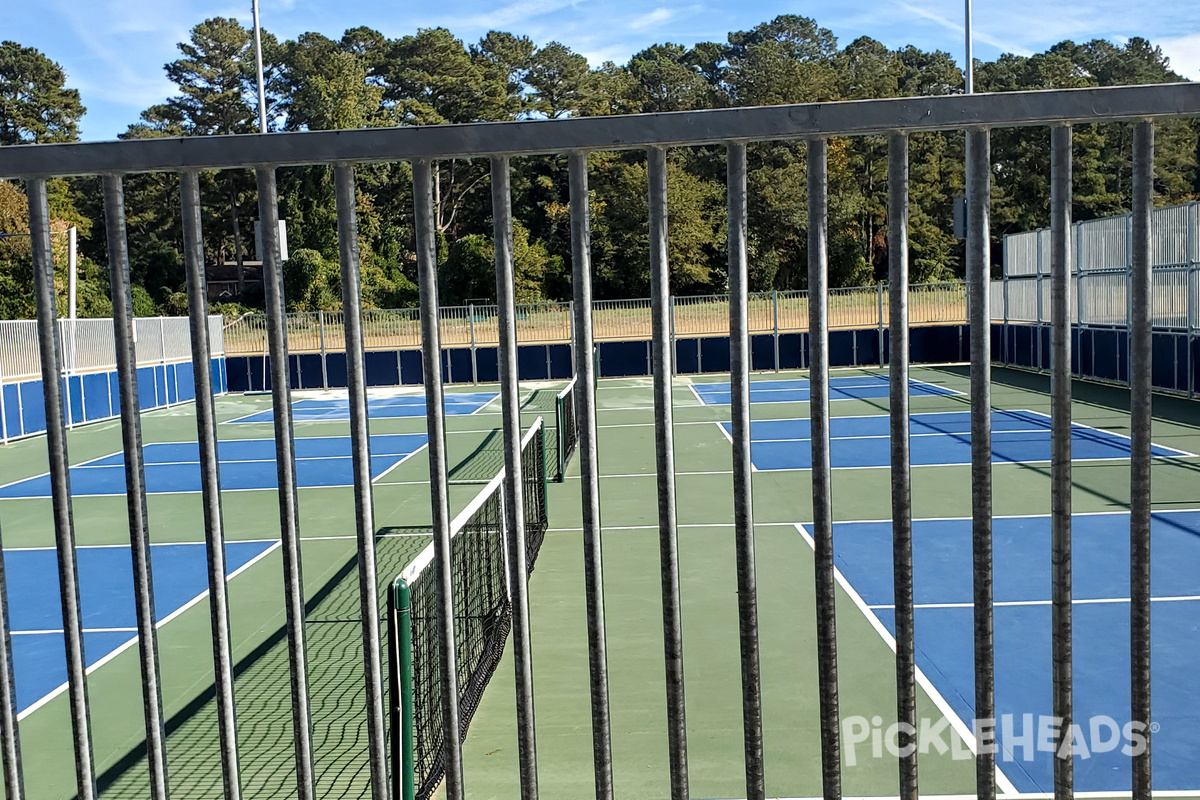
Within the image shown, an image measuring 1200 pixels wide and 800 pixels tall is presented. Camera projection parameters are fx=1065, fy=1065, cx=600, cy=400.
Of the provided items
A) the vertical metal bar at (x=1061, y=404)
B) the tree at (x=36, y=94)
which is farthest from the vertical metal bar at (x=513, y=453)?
the tree at (x=36, y=94)

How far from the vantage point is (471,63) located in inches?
2594

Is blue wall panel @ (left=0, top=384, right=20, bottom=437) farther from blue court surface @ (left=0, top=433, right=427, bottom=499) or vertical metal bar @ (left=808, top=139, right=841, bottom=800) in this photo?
vertical metal bar @ (left=808, top=139, right=841, bottom=800)

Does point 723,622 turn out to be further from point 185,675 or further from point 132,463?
point 132,463

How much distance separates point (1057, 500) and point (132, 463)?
1.91 meters

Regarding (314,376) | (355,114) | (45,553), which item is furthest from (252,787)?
(355,114)

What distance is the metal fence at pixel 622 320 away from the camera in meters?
37.1

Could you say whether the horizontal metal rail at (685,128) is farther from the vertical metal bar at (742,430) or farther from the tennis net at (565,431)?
the tennis net at (565,431)

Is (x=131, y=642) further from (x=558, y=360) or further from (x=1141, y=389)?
(x=558, y=360)

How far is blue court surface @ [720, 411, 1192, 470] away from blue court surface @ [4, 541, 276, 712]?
27.2ft

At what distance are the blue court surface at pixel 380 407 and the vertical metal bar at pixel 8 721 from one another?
25829 millimetres

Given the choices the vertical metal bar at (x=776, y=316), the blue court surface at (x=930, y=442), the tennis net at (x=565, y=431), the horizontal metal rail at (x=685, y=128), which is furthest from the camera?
the vertical metal bar at (x=776, y=316)

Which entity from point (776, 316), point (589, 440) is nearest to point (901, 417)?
point (589, 440)

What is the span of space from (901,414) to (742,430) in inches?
12.6

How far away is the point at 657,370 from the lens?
84.8 inches
